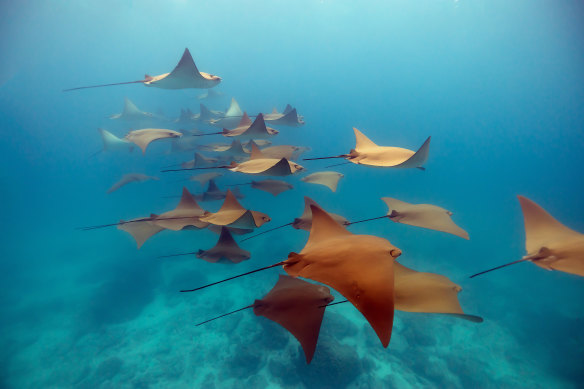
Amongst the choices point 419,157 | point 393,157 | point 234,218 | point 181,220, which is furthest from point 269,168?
point 419,157

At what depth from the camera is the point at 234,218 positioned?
3443mm

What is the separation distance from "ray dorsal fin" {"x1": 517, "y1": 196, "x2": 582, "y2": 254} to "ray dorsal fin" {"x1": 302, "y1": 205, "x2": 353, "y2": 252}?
229 cm

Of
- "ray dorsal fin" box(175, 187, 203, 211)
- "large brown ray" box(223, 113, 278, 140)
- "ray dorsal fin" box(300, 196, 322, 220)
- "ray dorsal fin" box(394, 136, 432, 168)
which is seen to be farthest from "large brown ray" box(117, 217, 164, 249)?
"ray dorsal fin" box(394, 136, 432, 168)

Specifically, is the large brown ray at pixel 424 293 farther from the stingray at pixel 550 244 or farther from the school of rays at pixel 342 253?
the stingray at pixel 550 244

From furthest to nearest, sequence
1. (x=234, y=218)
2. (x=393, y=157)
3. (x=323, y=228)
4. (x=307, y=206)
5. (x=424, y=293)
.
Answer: (x=307, y=206) → (x=234, y=218) → (x=393, y=157) → (x=323, y=228) → (x=424, y=293)

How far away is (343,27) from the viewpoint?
91.0ft

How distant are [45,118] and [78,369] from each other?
28.1 meters

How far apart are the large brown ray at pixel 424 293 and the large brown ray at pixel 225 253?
8.72ft

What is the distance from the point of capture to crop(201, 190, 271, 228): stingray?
330cm

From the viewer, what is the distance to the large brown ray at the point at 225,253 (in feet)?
13.5

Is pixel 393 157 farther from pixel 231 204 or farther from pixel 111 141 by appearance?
pixel 111 141

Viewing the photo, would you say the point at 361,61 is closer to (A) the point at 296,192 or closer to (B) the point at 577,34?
(B) the point at 577,34

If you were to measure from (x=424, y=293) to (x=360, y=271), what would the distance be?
0.91 m

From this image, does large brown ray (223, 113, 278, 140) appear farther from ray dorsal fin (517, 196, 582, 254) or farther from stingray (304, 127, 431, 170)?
ray dorsal fin (517, 196, 582, 254)
